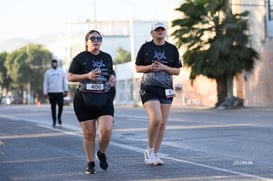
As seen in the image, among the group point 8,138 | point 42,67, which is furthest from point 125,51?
point 8,138

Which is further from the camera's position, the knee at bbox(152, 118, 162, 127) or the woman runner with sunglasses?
the knee at bbox(152, 118, 162, 127)

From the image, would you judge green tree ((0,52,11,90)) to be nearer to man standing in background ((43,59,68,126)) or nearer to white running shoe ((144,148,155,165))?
man standing in background ((43,59,68,126))

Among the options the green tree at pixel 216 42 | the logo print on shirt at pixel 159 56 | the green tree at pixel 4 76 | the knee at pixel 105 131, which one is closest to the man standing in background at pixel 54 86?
the logo print on shirt at pixel 159 56

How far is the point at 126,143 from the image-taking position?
12.1m

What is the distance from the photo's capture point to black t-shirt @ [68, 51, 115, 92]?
316 inches

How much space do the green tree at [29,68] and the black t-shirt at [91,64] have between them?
88.9 meters

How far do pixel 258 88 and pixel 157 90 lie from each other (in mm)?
33200

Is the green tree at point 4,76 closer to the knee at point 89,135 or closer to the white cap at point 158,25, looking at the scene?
the white cap at point 158,25

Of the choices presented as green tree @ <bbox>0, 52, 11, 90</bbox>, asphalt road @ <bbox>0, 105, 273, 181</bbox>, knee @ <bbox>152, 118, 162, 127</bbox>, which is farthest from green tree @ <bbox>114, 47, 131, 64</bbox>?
knee @ <bbox>152, 118, 162, 127</bbox>

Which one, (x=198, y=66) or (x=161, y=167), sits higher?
(x=198, y=66)

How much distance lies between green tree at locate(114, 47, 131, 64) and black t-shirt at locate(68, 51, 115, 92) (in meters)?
85.1

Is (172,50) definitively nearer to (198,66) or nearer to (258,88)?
(198,66)

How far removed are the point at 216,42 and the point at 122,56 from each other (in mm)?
61521

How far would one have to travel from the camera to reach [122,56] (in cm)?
9444
